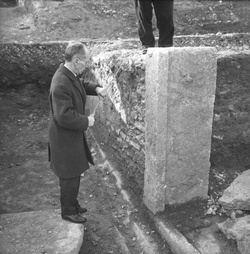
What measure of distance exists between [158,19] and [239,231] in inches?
115

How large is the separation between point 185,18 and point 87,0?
2.76 metres

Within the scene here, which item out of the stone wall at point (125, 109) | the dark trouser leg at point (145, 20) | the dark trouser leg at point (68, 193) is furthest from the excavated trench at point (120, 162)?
the dark trouser leg at point (145, 20)

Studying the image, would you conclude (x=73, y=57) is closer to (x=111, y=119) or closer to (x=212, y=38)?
(x=111, y=119)

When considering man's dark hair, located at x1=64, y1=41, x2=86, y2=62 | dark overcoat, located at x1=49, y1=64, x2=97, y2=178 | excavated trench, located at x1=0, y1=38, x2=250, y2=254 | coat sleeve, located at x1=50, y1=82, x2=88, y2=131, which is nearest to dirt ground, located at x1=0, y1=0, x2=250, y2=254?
excavated trench, located at x1=0, y1=38, x2=250, y2=254

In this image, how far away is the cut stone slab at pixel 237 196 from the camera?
310 centimetres

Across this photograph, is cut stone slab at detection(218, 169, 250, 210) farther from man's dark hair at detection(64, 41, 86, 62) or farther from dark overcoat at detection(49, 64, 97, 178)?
man's dark hair at detection(64, 41, 86, 62)

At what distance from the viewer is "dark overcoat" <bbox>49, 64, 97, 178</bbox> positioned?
265 cm

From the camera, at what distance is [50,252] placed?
2.68 m

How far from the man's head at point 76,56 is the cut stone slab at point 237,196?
1.90 metres

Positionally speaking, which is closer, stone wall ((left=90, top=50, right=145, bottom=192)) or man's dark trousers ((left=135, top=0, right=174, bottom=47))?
stone wall ((left=90, top=50, right=145, bottom=192))

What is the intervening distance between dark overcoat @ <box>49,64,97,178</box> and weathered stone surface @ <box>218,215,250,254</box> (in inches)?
55.0

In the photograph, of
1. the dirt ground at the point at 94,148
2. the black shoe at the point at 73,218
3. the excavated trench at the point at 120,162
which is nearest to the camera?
the black shoe at the point at 73,218

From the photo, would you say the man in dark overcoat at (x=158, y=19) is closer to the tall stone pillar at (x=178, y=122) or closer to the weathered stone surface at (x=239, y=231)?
the tall stone pillar at (x=178, y=122)

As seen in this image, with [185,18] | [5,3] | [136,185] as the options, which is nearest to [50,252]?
[136,185]
